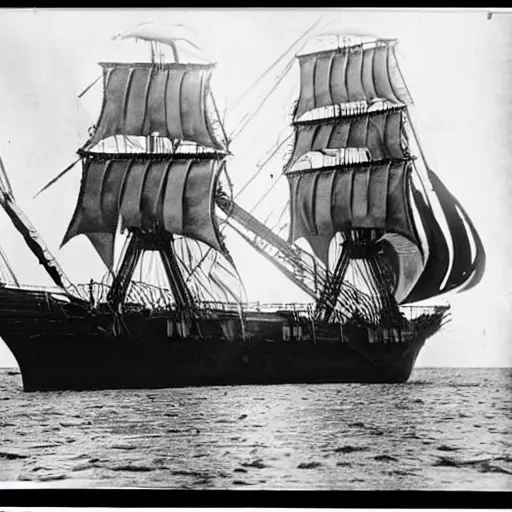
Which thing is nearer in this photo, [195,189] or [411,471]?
[411,471]

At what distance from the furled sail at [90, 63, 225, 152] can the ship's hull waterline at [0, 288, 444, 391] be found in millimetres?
679

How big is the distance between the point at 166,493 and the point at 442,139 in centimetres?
167

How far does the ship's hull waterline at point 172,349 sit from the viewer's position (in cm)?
264

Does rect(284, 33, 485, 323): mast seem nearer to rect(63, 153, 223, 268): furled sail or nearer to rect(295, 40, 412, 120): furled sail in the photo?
rect(295, 40, 412, 120): furled sail

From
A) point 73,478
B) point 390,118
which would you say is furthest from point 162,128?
point 73,478

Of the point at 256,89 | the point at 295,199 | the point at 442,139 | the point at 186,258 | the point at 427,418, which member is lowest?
the point at 427,418

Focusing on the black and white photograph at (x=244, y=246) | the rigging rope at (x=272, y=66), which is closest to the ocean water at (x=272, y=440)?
the black and white photograph at (x=244, y=246)

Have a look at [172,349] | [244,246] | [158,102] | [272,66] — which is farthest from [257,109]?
[172,349]

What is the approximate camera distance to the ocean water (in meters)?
2.54

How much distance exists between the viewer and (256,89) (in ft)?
8.64

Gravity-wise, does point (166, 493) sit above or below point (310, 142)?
below

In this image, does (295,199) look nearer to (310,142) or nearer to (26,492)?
(310,142)

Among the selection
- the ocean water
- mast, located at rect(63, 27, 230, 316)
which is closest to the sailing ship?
mast, located at rect(63, 27, 230, 316)

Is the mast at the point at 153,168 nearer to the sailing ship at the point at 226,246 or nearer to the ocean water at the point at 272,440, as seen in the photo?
the sailing ship at the point at 226,246
